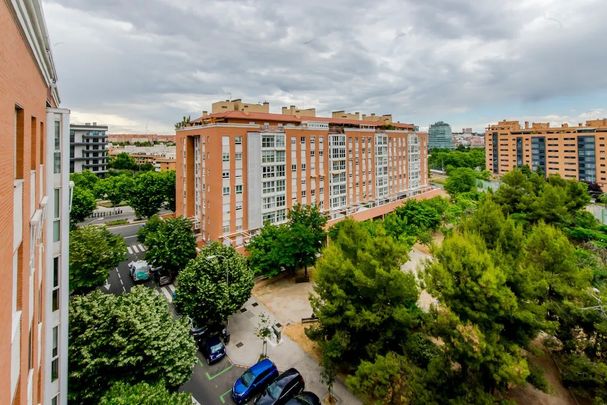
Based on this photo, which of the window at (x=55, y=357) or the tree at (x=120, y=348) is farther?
the tree at (x=120, y=348)

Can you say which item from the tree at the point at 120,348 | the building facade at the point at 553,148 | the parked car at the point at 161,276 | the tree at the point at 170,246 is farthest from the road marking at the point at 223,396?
the building facade at the point at 553,148

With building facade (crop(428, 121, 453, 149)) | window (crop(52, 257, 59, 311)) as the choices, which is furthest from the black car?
building facade (crop(428, 121, 453, 149))

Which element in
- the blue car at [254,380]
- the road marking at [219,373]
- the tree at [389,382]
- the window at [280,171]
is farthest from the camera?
the window at [280,171]

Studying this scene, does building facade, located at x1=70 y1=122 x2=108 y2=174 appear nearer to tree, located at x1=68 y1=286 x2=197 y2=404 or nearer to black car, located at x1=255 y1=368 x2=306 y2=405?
tree, located at x1=68 y1=286 x2=197 y2=404

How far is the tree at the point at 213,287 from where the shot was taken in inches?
678

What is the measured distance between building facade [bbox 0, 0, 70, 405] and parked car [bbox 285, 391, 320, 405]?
8579 millimetres

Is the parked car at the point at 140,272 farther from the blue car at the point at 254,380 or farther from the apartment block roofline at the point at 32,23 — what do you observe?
the apartment block roofline at the point at 32,23

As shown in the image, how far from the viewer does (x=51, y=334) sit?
33.5 ft

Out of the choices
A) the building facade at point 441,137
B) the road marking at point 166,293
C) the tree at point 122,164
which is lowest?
the road marking at point 166,293

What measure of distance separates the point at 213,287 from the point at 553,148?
301 feet

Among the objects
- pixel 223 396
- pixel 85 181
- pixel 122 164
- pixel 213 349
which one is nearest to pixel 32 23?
pixel 223 396

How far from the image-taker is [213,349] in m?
16.7

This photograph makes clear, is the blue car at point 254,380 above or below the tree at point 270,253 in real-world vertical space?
below

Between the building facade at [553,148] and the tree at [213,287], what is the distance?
77.7m
